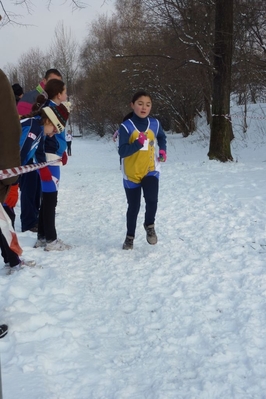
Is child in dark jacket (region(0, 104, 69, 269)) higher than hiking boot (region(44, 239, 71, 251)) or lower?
higher

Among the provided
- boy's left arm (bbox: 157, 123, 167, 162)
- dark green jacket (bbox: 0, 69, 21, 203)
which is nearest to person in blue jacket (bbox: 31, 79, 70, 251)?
boy's left arm (bbox: 157, 123, 167, 162)

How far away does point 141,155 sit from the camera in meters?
4.25

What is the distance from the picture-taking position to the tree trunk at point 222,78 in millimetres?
10117

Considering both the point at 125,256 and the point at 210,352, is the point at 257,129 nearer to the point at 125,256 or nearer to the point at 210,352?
the point at 125,256

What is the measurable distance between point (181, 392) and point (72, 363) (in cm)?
74

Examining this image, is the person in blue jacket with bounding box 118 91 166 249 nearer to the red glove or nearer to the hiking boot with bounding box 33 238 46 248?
the red glove

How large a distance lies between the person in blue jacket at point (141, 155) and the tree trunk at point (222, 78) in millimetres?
6462

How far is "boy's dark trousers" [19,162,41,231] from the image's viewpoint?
5480mm

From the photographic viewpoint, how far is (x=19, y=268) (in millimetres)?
3748

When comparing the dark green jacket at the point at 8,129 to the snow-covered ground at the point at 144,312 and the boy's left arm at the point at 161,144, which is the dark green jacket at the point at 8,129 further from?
the boy's left arm at the point at 161,144

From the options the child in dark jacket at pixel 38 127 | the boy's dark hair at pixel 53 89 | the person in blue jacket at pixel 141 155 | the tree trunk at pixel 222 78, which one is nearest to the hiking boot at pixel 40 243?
the child in dark jacket at pixel 38 127

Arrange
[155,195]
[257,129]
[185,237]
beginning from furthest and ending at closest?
1. [257,129]
2. [185,237]
3. [155,195]

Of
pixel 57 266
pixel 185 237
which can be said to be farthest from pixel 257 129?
pixel 57 266

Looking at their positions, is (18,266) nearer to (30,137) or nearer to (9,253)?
(9,253)
